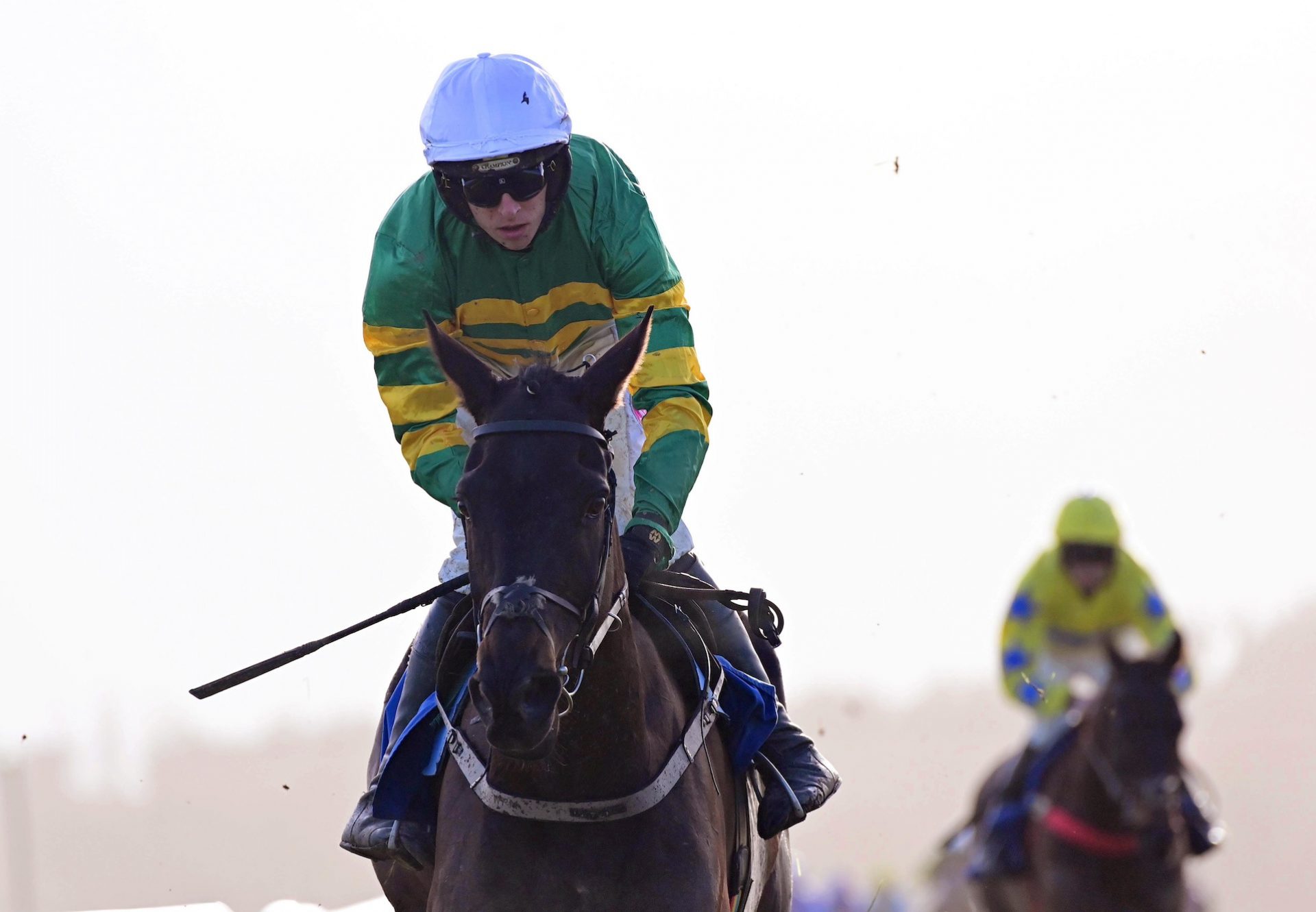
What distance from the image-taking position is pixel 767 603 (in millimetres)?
7105

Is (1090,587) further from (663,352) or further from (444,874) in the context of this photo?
(444,874)

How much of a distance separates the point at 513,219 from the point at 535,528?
1791mm

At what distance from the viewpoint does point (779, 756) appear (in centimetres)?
693

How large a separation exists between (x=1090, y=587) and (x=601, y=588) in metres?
8.15

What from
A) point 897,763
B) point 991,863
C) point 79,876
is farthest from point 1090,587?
point 897,763

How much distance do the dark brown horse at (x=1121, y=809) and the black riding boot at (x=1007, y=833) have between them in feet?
0.82

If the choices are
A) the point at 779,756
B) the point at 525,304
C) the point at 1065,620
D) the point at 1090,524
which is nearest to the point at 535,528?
the point at 779,756

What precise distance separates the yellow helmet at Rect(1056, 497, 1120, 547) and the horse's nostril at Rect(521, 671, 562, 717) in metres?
8.89

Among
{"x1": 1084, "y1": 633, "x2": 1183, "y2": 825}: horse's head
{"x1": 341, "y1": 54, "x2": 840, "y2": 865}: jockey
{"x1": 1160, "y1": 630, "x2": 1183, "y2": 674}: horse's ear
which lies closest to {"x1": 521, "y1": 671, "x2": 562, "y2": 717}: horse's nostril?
{"x1": 341, "y1": 54, "x2": 840, "y2": 865}: jockey

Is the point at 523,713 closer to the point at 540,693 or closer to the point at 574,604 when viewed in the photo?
the point at 540,693

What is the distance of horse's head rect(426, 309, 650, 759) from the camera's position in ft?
16.7

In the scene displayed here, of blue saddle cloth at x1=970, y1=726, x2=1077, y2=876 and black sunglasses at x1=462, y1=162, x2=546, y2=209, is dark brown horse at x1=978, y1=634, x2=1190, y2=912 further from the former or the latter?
black sunglasses at x1=462, y1=162, x2=546, y2=209

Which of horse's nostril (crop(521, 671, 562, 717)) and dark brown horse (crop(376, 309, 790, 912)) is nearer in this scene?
horse's nostril (crop(521, 671, 562, 717))

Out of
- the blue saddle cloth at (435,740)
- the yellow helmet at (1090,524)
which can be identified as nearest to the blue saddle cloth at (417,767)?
→ the blue saddle cloth at (435,740)
